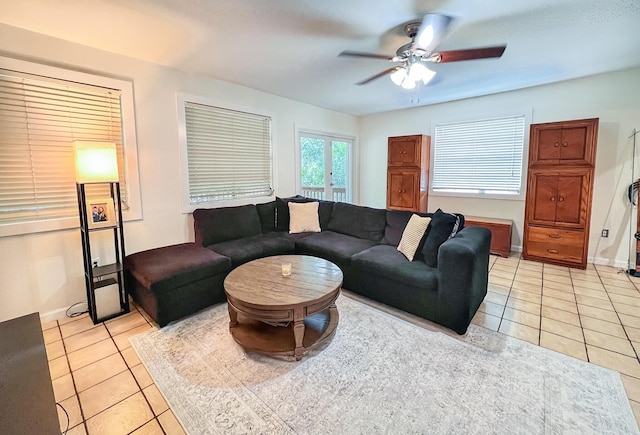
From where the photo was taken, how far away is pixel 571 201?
3746mm

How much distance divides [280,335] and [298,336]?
0.27 meters

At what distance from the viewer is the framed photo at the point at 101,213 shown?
2.60 metres

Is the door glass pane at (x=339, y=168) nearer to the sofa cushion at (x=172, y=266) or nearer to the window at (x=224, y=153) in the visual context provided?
the window at (x=224, y=153)

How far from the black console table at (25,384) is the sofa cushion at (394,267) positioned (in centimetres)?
236

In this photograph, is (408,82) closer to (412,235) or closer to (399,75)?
(399,75)

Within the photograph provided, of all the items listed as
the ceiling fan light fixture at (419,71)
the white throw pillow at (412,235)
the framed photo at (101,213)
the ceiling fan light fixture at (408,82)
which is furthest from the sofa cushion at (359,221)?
the framed photo at (101,213)

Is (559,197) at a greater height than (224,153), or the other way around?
(224,153)

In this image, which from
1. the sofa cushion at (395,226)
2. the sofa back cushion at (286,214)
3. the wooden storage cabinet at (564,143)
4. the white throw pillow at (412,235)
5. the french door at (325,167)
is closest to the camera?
the white throw pillow at (412,235)

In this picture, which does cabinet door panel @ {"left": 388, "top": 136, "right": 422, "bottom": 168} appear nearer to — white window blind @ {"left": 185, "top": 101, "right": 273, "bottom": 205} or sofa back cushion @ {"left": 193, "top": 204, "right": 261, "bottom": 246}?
white window blind @ {"left": 185, "top": 101, "right": 273, "bottom": 205}

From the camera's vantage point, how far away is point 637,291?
10.2 ft

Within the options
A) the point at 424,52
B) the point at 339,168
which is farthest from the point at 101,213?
the point at 339,168

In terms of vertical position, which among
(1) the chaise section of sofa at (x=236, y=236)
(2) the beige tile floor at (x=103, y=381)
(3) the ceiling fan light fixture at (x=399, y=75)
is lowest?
(2) the beige tile floor at (x=103, y=381)

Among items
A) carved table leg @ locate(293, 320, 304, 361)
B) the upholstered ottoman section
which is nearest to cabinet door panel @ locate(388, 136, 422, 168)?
the upholstered ottoman section

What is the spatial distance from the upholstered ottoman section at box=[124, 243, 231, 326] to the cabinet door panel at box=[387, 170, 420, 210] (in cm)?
351
